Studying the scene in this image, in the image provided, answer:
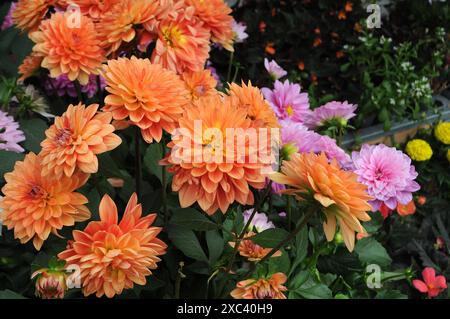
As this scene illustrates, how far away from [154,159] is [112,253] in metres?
0.27

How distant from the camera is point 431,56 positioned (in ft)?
6.34

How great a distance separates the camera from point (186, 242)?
2.57ft

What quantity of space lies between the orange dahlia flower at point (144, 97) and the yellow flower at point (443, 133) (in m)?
1.02

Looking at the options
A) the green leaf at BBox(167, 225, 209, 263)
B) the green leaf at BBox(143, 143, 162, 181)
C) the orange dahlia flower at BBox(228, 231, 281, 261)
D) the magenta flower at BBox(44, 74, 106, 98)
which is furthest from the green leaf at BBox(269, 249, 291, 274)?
the magenta flower at BBox(44, 74, 106, 98)

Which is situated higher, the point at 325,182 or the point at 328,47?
the point at 325,182

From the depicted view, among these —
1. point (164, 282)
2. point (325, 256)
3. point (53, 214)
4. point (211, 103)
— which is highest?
point (211, 103)

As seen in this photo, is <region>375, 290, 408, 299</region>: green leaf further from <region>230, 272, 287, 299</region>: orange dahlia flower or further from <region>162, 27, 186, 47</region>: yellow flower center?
<region>162, 27, 186, 47</region>: yellow flower center

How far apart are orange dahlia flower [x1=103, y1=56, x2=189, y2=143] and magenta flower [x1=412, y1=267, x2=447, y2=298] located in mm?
852

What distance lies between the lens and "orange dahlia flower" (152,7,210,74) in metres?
0.86

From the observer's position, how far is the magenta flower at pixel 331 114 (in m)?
1.05

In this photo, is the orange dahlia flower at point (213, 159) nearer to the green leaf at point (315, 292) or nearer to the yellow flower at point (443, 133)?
the green leaf at point (315, 292)

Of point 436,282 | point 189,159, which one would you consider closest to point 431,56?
point 436,282
